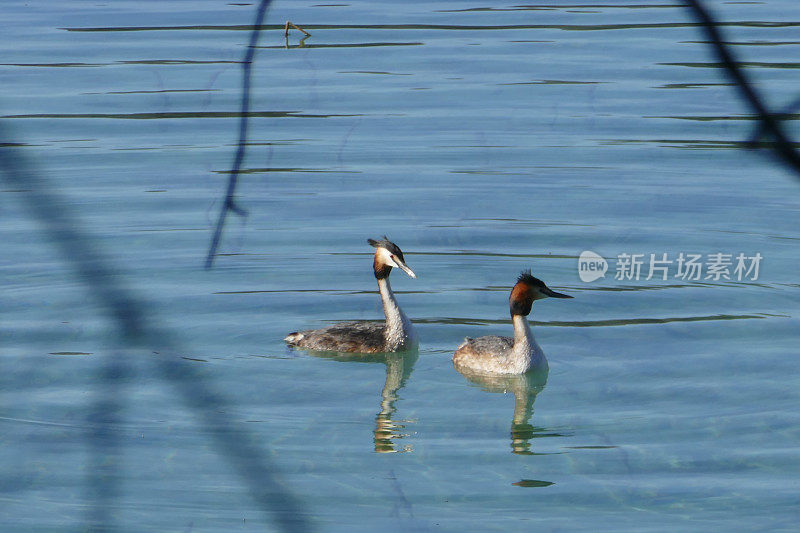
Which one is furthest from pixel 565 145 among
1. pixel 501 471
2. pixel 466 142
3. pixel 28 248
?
pixel 501 471

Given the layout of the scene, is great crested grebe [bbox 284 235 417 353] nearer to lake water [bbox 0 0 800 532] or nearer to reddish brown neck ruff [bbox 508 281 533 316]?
lake water [bbox 0 0 800 532]

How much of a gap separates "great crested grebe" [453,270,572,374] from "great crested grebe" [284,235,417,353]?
0.50m

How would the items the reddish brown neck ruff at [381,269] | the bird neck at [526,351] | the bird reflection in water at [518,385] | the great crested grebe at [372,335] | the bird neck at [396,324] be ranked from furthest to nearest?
the reddish brown neck ruff at [381,269], the bird neck at [396,324], the great crested grebe at [372,335], the bird neck at [526,351], the bird reflection in water at [518,385]

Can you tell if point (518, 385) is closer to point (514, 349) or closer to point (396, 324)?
point (514, 349)

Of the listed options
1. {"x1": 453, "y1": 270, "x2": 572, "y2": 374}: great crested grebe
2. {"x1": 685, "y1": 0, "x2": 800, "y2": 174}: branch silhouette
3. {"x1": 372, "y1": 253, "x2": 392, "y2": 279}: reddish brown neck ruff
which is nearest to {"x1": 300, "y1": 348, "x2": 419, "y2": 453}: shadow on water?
{"x1": 453, "y1": 270, "x2": 572, "y2": 374}: great crested grebe

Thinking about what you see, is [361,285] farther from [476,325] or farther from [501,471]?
[501,471]

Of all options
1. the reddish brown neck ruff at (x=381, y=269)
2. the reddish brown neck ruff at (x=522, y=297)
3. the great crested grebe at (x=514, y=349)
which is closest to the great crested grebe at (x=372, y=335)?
the reddish brown neck ruff at (x=381, y=269)

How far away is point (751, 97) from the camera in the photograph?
4.94ft

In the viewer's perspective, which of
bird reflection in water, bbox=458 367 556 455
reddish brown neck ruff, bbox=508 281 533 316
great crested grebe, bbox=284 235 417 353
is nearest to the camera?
bird reflection in water, bbox=458 367 556 455

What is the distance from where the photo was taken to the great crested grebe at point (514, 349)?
9.10 metres

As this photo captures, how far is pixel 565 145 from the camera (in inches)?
586

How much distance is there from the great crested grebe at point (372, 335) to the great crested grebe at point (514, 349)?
496 millimetres

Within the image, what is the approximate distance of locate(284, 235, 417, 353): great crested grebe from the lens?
31.3 ft

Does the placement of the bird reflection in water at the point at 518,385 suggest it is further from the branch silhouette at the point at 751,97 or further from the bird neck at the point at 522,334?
the branch silhouette at the point at 751,97
